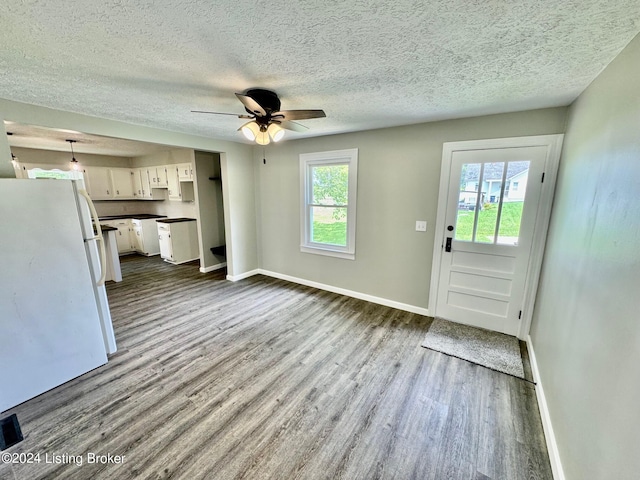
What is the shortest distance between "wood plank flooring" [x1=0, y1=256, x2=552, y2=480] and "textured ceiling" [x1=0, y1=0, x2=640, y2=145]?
7.66ft

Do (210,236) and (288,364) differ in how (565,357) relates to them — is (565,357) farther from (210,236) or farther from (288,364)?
(210,236)

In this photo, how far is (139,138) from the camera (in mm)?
3053

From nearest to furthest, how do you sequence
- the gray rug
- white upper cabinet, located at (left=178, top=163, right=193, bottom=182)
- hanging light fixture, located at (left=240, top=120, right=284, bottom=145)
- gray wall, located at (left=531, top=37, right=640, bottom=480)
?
gray wall, located at (left=531, top=37, right=640, bottom=480)
hanging light fixture, located at (left=240, top=120, right=284, bottom=145)
the gray rug
white upper cabinet, located at (left=178, top=163, right=193, bottom=182)

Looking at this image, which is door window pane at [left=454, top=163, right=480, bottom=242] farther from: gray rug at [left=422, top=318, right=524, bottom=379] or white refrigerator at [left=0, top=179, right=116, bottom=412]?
white refrigerator at [left=0, top=179, right=116, bottom=412]

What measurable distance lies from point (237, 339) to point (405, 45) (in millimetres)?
2869

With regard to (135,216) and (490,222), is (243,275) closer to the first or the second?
(490,222)

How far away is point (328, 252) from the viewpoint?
3934 mm

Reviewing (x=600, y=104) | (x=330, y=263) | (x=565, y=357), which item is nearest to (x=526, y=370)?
(x=565, y=357)

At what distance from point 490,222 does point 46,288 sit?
408 cm

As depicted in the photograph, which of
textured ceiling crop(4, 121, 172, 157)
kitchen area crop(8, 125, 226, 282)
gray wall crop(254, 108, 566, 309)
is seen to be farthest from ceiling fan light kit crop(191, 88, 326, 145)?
kitchen area crop(8, 125, 226, 282)

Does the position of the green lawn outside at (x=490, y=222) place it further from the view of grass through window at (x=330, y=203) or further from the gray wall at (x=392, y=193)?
→ the view of grass through window at (x=330, y=203)

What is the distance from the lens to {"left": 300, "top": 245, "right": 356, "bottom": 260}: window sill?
3744mm

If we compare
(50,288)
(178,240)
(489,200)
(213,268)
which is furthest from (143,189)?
(489,200)

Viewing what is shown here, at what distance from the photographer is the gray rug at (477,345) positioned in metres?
2.34
